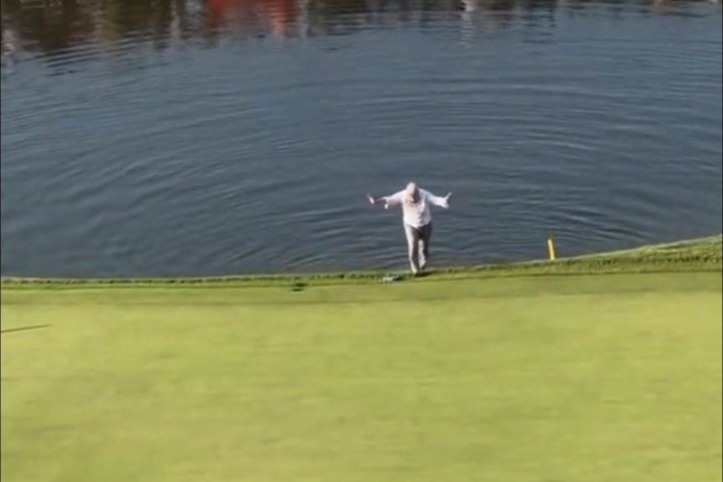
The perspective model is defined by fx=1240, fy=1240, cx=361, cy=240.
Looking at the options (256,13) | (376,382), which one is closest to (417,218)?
(376,382)

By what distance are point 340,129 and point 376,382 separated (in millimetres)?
3704

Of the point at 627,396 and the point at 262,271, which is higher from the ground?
the point at 627,396

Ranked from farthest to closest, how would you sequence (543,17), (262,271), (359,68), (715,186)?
(543,17), (359,68), (715,186), (262,271)

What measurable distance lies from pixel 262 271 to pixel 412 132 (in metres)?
1.85

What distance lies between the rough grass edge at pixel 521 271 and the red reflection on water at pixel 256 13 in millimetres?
3837

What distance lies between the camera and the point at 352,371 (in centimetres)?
354

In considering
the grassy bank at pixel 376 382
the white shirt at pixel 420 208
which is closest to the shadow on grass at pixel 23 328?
the grassy bank at pixel 376 382

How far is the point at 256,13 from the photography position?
820 cm

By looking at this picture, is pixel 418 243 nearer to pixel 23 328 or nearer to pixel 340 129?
pixel 23 328

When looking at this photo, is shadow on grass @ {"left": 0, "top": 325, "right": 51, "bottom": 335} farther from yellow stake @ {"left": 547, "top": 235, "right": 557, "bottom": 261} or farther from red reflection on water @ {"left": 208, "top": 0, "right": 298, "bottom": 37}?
red reflection on water @ {"left": 208, "top": 0, "right": 298, "bottom": 37}

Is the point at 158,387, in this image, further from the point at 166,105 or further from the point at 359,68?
the point at 359,68

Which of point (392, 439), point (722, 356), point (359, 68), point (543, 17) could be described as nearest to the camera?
point (392, 439)

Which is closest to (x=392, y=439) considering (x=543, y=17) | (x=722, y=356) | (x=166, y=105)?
(x=722, y=356)

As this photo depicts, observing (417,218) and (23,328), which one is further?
(417,218)
